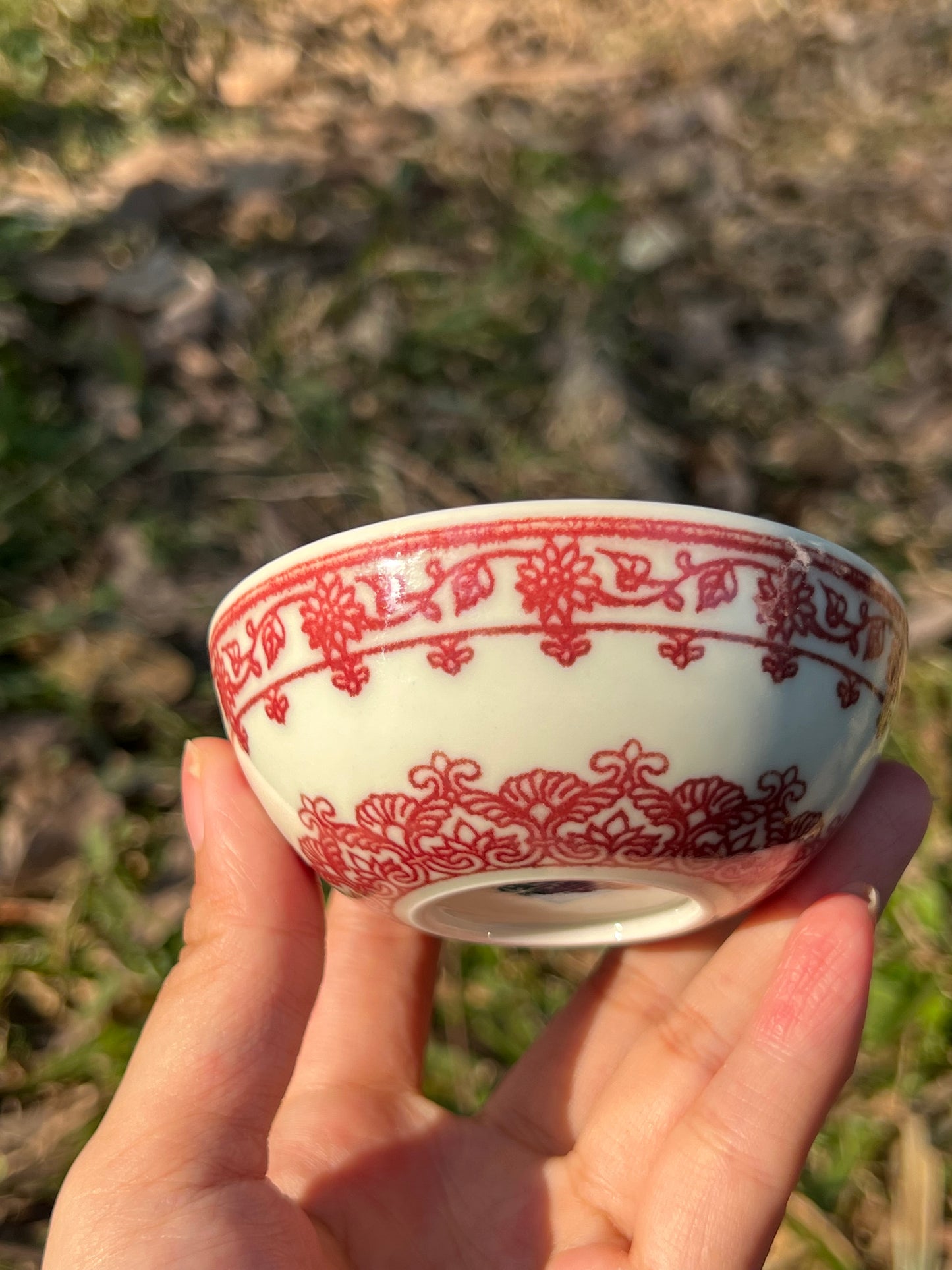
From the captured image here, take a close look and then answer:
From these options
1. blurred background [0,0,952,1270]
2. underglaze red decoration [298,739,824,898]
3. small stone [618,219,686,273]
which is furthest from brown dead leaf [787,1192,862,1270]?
small stone [618,219,686,273]

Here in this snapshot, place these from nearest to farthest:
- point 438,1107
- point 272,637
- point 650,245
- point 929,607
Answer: point 272,637 < point 438,1107 < point 929,607 < point 650,245

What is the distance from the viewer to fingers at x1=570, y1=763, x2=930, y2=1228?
128 cm

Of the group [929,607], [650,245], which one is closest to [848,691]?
[929,607]

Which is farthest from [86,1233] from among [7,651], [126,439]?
[126,439]

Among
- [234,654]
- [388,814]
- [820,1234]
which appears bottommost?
[820,1234]

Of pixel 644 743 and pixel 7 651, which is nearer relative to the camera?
pixel 644 743

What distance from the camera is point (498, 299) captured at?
8.59ft

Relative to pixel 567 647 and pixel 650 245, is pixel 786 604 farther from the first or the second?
pixel 650 245

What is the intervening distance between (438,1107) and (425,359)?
1675 mm

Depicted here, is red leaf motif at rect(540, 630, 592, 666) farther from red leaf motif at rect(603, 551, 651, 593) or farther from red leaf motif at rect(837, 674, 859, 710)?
red leaf motif at rect(837, 674, 859, 710)

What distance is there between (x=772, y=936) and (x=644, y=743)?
53 centimetres

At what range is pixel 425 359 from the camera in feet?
8.27

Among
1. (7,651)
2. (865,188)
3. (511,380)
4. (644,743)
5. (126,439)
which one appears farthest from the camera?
(865,188)

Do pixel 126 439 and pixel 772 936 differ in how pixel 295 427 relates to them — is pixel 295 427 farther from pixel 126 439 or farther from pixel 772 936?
→ pixel 772 936
